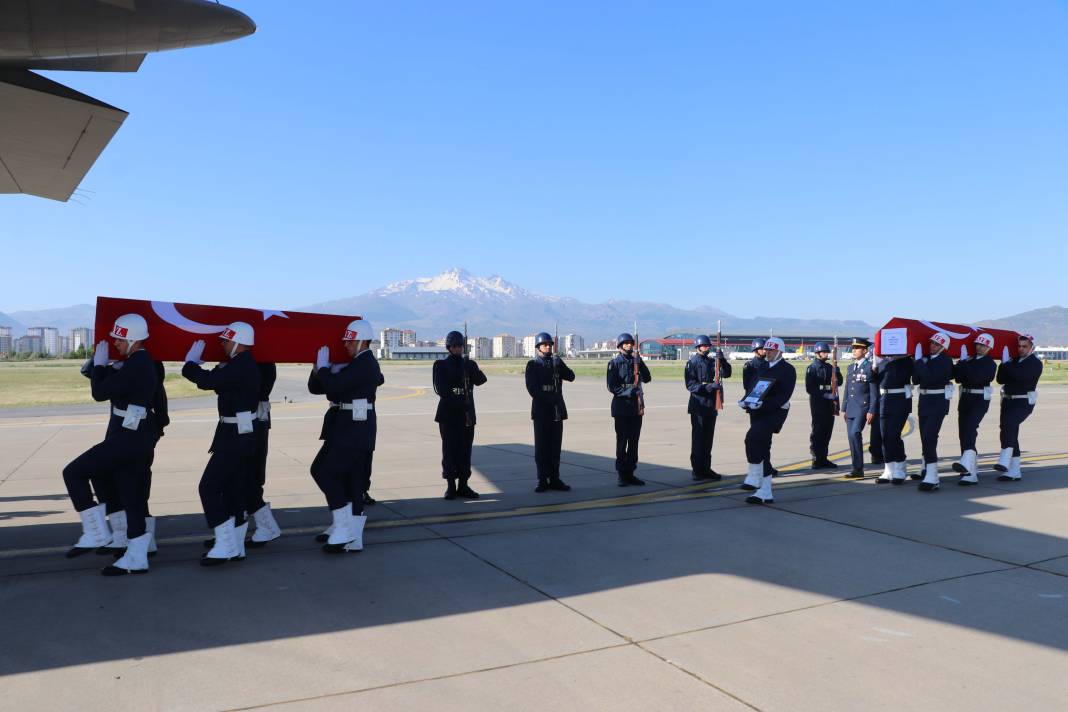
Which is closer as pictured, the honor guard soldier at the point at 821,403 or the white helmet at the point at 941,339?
the white helmet at the point at 941,339

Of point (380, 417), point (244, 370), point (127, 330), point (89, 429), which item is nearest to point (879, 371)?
point (244, 370)

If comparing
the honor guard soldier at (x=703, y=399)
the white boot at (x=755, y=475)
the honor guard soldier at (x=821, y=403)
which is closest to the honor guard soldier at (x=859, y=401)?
the honor guard soldier at (x=821, y=403)

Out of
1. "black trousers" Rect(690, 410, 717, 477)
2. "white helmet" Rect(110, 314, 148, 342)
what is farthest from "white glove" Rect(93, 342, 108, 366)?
"black trousers" Rect(690, 410, 717, 477)

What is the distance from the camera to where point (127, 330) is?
19.6 ft

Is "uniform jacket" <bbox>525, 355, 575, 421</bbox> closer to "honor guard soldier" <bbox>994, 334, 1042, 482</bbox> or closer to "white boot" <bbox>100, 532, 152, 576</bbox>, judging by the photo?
"white boot" <bbox>100, 532, 152, 576</bbox>

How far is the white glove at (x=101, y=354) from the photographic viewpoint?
6.02 m

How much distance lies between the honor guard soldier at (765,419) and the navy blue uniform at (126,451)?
6518 mm

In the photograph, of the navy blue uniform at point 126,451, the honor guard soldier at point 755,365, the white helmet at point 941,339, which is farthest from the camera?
the white helmet at point 941,339

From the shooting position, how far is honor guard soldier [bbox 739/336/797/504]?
8.48m

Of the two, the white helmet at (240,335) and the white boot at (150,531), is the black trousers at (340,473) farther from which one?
the white boot at (150,531)

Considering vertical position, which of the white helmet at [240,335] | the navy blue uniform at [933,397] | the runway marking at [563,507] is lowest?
the runway marking at [563,507]

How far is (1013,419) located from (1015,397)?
1.09ft

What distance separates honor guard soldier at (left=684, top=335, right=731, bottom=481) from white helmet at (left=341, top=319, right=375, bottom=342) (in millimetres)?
5201

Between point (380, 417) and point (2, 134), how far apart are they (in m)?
14.1
